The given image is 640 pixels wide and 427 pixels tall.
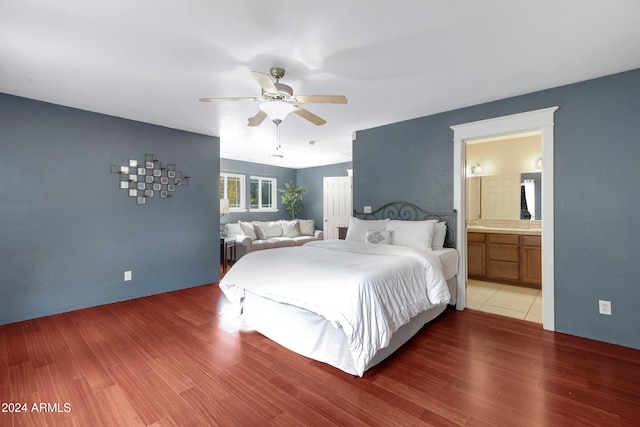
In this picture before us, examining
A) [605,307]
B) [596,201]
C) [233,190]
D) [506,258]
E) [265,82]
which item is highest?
[265,82]

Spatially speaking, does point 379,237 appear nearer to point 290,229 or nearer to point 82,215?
point 82,215

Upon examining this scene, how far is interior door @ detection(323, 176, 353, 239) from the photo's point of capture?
682 centimetres

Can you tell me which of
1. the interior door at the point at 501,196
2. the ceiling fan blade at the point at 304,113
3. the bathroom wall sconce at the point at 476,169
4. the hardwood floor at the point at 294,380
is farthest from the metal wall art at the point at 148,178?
the interior door at the point at 501,196

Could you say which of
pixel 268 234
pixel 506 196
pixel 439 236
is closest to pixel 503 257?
pixel 506 196

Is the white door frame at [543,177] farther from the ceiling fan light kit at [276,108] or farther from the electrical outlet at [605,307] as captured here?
the ceiling fan light kit at [276,108]

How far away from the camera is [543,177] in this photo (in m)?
2.99

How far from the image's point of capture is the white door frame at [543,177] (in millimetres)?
2934

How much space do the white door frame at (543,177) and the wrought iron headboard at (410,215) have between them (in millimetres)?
75

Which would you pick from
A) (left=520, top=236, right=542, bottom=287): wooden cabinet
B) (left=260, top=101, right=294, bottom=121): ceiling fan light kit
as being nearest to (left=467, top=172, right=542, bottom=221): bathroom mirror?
(left=520, top=236, right=542, bottom=287): wooden cabinet

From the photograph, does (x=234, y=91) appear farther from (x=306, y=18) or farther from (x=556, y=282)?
(x=556, y=282)

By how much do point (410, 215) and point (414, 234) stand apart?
61cm

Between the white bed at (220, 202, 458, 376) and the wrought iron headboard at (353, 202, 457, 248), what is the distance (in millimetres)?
459

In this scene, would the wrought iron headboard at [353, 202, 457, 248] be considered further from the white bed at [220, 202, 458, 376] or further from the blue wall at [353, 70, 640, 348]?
the blue wall at [353, 70, 640, 348]

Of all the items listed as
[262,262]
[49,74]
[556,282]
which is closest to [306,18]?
[262,262]
